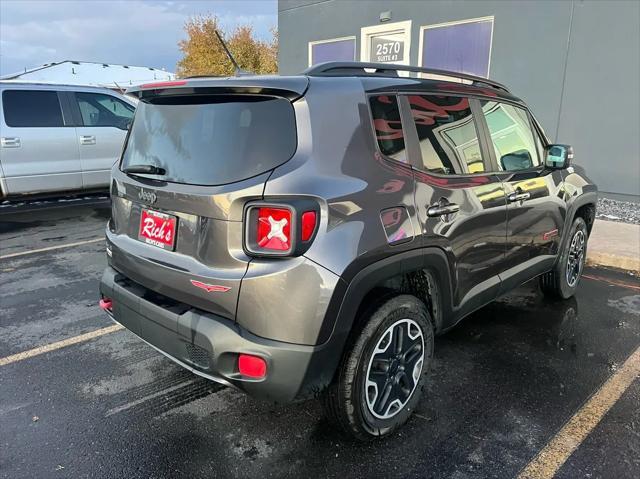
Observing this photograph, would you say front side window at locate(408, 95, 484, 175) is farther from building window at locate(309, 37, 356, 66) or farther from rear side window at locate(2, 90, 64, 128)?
building window at locate(309, 37, 356, 66)

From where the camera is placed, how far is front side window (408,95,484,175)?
2678 mm

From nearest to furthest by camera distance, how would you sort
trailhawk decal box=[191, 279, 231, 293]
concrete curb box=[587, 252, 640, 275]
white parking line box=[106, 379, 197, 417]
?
trailhawk decal box=[191, 279, 231, 293] < white parking line box=[106, 379, 197, 417] < concrete curb box=[587, 252, 640, 275]

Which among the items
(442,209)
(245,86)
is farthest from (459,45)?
(245,86)

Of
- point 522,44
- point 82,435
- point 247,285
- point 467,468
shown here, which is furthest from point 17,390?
point 522,44

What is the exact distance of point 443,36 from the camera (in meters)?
10.0

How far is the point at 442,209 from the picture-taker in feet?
8.70

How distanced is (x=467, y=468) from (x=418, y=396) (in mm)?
465

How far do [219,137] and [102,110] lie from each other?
6.57 m

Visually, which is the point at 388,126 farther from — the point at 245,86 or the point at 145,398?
the point at 145,398

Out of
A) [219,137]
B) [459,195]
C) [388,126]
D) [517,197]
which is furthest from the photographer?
[517,197]

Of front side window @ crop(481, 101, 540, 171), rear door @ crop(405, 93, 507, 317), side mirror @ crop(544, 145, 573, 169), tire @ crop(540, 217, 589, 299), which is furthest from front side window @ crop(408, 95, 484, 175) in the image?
tire @ crop(540, 217, 589, 299)

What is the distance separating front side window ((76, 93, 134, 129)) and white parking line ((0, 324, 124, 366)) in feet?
15.3

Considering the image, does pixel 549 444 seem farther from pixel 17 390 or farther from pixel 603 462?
pixel 17 390

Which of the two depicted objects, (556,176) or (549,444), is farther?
(556,176)
